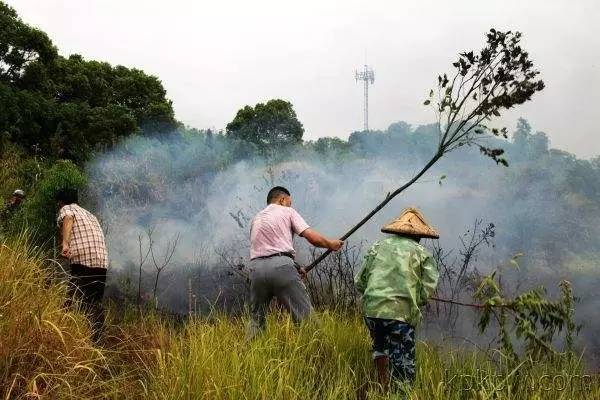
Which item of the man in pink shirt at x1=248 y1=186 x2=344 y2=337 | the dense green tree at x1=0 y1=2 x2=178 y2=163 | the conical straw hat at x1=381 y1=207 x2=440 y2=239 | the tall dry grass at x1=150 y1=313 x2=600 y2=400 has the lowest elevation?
the tall dry grass at x1=150 y1=313 x2=600 y2=400

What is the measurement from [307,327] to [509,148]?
15208 mm

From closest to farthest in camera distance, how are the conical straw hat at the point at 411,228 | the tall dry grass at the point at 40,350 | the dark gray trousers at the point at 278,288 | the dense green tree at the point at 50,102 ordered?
the tall dry grass at the point at 40,350 → the conical straw hat at the point at 411,228 → the dark gray trousers at the point at 278,288 → the dense green tree at the point at 50,102

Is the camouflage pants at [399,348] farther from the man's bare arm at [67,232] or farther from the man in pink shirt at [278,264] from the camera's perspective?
the man's bare arm at [67,232]

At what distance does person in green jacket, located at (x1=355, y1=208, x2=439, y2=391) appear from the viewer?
438cm

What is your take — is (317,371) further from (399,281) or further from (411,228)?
(411,228)

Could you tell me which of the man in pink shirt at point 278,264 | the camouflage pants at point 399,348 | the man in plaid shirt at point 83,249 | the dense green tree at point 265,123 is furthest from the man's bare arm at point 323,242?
the dense green tree at point 265,123

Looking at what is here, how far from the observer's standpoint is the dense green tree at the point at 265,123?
3052 centimetres

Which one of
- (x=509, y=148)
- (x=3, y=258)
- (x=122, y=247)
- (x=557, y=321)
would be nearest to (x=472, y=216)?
(x=509, y=148)

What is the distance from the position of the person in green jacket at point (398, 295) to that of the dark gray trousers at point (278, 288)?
0.84m

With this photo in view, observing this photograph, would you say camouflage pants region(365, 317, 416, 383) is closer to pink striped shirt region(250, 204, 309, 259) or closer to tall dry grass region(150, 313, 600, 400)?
tall dry grass region(150, 313, 600, 400)

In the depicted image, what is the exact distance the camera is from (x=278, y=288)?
5.28 m

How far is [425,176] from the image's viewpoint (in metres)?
16.4

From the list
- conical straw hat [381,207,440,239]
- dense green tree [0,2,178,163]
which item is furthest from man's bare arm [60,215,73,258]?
dense green tree [0,2,178,163]

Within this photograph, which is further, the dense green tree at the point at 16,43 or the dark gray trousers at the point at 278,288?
the dense green tree at the point at 16,43
